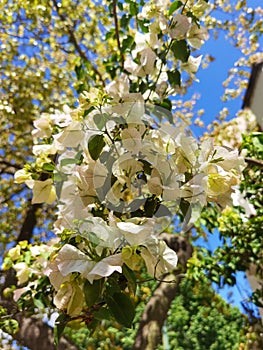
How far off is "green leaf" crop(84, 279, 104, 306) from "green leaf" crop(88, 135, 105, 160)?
245 millimetres

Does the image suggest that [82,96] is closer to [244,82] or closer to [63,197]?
[63,197]

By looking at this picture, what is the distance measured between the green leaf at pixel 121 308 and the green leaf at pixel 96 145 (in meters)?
0.27

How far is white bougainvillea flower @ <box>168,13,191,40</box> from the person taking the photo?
1.35m

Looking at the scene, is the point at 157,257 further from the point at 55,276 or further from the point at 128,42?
the point at 128,42

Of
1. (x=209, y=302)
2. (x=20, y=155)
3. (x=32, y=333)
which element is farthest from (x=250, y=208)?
(x=209, y=302)

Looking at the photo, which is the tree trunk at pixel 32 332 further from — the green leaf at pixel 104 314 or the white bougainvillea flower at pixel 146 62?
the green leaf at pixel 104 314

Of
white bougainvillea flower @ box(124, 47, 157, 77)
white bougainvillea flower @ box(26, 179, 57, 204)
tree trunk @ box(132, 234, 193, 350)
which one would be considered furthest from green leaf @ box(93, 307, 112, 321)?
tree trunk @ box(132, 234, 193, 350)

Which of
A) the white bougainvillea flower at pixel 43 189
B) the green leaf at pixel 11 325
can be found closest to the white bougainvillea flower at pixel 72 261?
the white bougainvillea flower at pixel 43 189

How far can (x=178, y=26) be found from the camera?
135cm

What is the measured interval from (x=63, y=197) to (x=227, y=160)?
0.34 m

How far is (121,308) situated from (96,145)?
311 millimetres

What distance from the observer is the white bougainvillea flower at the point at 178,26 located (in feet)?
4.42

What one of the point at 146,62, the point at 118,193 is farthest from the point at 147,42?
the point at 118,193

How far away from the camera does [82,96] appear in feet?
3.02
